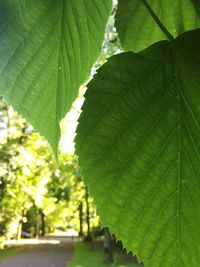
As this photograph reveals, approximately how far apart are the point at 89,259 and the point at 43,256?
2257 millimetres

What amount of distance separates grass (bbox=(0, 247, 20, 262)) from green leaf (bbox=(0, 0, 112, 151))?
15.6 metres

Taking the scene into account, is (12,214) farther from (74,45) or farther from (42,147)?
(74,45)

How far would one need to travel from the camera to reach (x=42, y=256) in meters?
15.8

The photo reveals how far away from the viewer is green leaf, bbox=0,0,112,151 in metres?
0.46

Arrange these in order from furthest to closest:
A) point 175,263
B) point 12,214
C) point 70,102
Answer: point 12,214 < point 70,102 < point 175,263

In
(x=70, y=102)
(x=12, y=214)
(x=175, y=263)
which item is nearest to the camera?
(x=175, y=263)

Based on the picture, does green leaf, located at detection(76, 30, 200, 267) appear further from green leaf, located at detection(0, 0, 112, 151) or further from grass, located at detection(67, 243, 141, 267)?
grass, located at detection(67, 243, 141, 267)

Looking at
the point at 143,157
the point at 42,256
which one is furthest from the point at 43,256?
the point at 143,157

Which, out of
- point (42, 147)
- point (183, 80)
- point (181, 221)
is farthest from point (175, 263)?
point (42, 147)

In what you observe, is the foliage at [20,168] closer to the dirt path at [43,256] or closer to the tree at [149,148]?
the dirt path at [43,256]

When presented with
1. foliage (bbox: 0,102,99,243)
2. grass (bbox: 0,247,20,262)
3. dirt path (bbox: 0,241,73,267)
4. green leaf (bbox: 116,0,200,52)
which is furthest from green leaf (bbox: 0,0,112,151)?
grass (bbox: 0,247,20,262)

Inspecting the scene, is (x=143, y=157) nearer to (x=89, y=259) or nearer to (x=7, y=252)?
(x=89, y=259)

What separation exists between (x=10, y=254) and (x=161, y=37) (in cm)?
1676

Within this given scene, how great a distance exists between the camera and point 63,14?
0.47 meters
